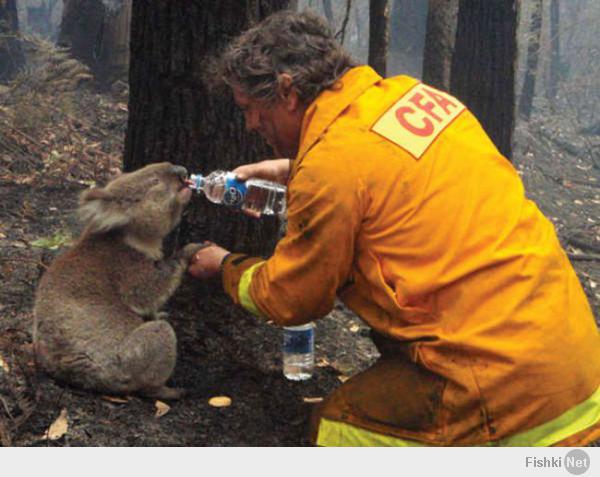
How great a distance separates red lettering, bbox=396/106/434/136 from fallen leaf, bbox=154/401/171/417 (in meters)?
1.82

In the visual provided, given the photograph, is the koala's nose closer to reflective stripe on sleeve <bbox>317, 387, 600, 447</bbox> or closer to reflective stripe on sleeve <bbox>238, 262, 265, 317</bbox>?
reflective stripe on sleeve <bbox>238, 262, 265, 317</bbox>

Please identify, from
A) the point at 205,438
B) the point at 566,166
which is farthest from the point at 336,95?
the point at 566,166

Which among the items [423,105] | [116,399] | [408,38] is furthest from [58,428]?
[408,38]

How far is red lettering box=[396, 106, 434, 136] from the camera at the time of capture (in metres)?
3.16

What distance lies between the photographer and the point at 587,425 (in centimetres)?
329

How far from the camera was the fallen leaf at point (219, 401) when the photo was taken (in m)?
4.07

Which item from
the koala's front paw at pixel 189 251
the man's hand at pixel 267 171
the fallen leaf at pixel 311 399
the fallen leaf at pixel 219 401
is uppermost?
the man's hand at pixel 267 171

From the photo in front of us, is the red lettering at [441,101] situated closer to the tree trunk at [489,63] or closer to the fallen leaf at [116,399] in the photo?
the fallen leaf at [116,399]

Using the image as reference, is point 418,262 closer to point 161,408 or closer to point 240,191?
point 240,191

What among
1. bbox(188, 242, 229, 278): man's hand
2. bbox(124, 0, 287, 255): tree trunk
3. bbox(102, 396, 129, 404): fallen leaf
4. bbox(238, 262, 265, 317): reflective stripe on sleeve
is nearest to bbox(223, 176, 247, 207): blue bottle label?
bbox(188, 242, 229, 278): man's hand

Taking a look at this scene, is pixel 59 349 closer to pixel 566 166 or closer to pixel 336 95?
pixel 336 95

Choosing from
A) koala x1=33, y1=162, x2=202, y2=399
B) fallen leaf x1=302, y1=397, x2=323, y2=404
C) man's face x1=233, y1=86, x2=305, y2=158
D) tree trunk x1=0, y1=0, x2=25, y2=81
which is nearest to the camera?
man's face x1=233, y1=86, x2=305, y2=158

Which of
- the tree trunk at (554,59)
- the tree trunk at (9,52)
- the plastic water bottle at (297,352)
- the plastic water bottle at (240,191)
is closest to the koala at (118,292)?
the plastic water bottle at (240,191)

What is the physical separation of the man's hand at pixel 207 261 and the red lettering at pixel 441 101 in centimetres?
128
